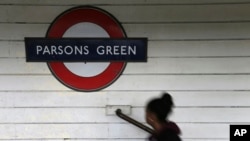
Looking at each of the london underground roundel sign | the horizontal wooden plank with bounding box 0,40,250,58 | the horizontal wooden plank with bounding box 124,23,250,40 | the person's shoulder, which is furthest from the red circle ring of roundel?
the person's shoulder

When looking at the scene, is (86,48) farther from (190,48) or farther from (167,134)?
(167,134)

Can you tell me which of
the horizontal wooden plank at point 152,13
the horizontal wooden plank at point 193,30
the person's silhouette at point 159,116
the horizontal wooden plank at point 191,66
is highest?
the horizontal wooden plank at point 152,13

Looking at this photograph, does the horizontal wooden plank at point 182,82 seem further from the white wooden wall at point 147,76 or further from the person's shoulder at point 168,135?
the person's shoulder at point 168,135

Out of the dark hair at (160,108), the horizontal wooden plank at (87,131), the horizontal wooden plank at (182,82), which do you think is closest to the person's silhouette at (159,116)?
the dark hair at (160,108)

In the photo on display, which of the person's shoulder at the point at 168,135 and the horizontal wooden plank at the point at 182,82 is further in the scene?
the horizontal wooden plank at the point at 182,82

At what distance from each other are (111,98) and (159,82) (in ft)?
1.39

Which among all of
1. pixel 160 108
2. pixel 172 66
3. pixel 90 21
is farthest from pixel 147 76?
pixel 160 108

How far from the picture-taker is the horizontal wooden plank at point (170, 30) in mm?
2766

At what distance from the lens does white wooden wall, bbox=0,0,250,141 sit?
2.75m

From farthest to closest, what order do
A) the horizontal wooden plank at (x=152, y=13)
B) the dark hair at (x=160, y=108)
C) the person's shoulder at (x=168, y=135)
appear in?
the horizontal wooden plank at (x=152, y=13)
the dark hair at (x=160, y=108)
the person's shoulder at (x=168, y=135)

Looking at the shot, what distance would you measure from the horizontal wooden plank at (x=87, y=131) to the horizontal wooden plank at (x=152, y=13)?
887 millimetres

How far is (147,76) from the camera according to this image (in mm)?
2824

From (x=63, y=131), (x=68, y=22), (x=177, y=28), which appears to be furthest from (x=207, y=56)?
(x=63, y=131)

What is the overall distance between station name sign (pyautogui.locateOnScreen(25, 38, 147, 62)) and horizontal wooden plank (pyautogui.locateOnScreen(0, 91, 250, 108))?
29 centimetres
